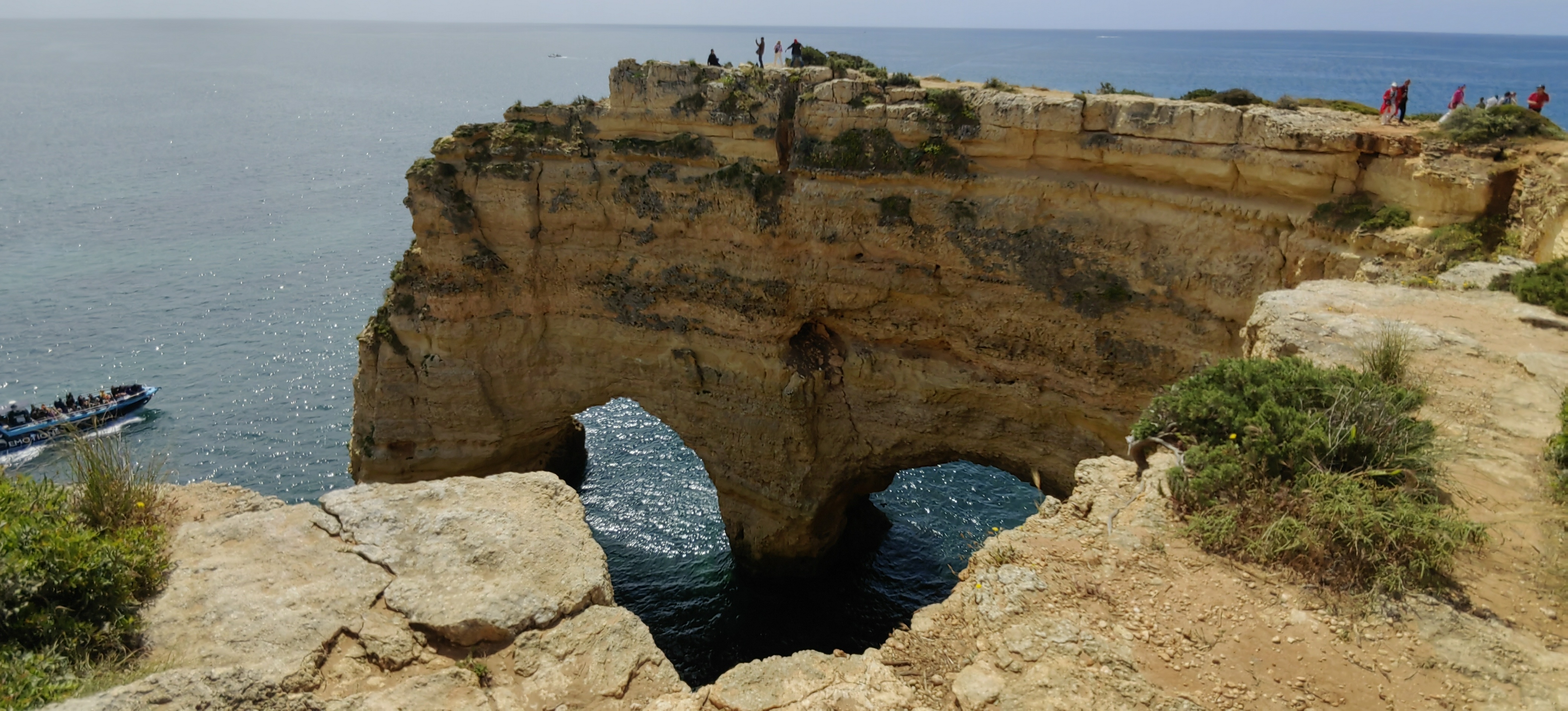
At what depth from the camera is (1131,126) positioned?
57.7 feet

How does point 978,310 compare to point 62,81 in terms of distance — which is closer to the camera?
point 978,310

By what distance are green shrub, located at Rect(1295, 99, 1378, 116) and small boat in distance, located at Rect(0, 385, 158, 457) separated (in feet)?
115

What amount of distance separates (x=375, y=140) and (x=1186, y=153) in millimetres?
77377

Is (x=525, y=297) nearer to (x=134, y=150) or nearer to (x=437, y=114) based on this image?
(x=134, y=150)

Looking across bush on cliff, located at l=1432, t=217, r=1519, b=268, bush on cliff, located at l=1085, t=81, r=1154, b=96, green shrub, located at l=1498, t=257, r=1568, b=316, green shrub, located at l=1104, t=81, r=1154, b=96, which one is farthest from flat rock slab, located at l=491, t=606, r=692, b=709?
green shrub, located at l=1104, t=81, r=1154, b=96

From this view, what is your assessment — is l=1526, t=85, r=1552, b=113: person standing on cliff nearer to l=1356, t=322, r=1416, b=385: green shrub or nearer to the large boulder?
the large boulder

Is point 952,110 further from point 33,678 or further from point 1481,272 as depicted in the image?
point 33,678

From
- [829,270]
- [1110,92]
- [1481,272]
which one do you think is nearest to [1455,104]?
[1481,272]

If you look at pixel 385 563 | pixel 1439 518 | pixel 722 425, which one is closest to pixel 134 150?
pixel 722 425

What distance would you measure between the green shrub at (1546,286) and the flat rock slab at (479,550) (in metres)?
13.2

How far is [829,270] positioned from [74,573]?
16.4 meters

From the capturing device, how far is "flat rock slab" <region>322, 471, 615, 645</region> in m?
6.58

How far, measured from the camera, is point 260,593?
6.52 m

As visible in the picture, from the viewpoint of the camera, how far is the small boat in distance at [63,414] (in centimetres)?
2788
